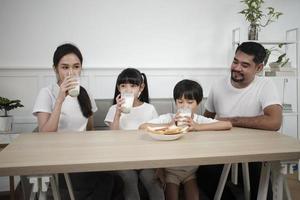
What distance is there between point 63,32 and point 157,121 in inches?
67.3

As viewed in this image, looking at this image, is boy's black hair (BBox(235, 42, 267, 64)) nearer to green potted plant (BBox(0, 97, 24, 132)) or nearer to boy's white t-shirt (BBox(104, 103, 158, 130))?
boy's white t-shirt (BBox(104, 103, 158, 130))

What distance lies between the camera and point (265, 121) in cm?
160

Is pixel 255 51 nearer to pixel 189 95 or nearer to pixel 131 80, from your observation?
pixel 189 95

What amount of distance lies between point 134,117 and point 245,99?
74 centimetres

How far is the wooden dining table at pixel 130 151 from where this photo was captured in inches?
36.1

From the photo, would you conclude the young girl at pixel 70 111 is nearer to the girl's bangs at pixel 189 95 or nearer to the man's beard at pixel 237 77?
the girl's bangs at pixel 189 95

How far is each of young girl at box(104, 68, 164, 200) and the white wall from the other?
1099mm

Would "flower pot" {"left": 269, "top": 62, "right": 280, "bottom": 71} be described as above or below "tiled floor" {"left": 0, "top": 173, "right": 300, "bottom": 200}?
above

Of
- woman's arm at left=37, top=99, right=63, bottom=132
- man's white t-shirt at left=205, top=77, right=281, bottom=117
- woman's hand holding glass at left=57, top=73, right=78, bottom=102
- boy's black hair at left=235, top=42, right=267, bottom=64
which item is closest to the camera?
woman's hand holding glass at left=57, top=73, right=78, bottom=102

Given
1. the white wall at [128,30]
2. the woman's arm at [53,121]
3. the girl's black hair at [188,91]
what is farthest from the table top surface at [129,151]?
the white wall at [128,30]

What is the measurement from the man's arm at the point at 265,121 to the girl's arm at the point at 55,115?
3.16ft

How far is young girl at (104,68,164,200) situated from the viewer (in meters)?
1.53

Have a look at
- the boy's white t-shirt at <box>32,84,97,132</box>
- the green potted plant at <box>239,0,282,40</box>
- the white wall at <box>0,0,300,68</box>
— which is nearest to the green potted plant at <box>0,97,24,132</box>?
the white wall at <box>0,0,300,68</box>

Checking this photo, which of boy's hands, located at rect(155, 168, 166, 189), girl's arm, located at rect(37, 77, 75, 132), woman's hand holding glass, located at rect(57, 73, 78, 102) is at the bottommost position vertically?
boy's hands, located at rect(155, 168, 166, 189)
